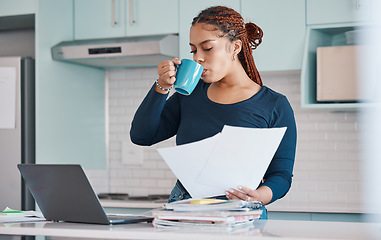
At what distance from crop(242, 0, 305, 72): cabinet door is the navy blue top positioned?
5.10ft

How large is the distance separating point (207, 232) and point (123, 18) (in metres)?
2.68

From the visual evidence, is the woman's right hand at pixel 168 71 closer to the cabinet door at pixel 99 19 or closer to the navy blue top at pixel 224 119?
the navy blue top at pixel 224 119

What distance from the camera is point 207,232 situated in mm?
1416

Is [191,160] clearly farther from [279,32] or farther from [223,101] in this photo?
[279,32]

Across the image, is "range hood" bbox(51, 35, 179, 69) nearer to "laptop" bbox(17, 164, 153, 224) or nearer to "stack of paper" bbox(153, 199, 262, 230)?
"laptop" bbox(17, 164, 153, 224)

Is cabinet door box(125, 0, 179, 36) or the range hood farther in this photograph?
cabinet door box(125, 0, 179, 36)

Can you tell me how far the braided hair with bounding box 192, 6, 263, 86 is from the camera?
196 centimetres

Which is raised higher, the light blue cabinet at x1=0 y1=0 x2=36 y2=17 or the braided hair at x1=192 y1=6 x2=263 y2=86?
the light blue cabinet at x1=0 y1=0 x2=36 y2=17

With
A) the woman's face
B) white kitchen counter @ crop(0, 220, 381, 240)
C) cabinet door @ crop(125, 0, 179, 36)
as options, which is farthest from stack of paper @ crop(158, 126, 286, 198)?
cabinet door @ crop(125, 0, 179, 36)

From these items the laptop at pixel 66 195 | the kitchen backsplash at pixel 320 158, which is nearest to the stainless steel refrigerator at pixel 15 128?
the kitchen backsplash at pixel 320 158

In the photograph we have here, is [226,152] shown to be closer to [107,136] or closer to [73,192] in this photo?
[73,192]

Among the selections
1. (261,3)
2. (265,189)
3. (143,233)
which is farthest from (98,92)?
(143,233)

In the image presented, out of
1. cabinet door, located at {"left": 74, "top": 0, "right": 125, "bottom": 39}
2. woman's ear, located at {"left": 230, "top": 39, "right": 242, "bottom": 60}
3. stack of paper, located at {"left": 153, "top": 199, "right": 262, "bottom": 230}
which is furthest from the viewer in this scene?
cabinet door, located at {"left": 74, "top": 0, "right": 125, "bottom": 39}

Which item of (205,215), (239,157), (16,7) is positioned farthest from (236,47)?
(16,7)
